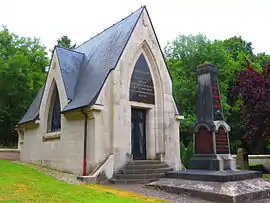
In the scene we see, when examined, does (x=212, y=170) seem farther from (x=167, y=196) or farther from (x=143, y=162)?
(x=143, y=162)

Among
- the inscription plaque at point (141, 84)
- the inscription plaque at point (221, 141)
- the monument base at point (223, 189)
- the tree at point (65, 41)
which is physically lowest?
the monument base at point (223, 189)

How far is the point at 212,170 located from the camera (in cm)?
1048

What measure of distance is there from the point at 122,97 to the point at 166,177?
474 cm

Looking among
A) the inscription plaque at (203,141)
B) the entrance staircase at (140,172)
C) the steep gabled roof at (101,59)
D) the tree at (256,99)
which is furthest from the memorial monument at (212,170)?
the steep gabled roof at (101,59)

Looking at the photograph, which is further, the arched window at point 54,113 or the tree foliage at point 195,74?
the tree foliage at point 195,74

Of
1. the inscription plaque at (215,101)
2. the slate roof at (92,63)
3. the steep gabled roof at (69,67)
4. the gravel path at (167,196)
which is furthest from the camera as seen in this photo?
the steep gabled roof at (69,67)

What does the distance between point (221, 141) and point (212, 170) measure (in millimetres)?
1347

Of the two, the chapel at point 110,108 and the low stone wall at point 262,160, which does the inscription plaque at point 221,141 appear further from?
the low stone wall at point 262,160

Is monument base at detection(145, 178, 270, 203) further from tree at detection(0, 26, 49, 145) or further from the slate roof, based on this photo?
tree at detection(0, 26, 49, 145)

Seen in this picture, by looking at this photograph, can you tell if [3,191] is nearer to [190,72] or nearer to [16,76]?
[16,76]

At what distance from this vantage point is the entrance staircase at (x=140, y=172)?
1261 cm

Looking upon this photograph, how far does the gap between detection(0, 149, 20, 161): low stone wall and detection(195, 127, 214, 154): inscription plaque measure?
1665 cm

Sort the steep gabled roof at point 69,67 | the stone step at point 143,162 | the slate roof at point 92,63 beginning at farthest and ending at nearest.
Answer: the steep gabled roof at point 69,67, the slate roof at point 92,63, the stone step at point 143,162

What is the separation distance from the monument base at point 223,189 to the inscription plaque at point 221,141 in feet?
4.68
